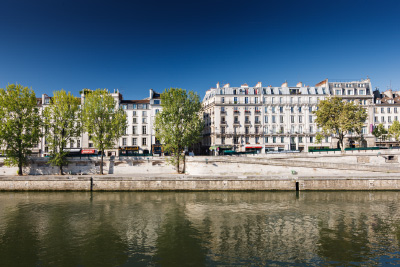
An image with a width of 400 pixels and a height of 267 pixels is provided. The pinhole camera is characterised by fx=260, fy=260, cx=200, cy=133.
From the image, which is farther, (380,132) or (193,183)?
(380,132)

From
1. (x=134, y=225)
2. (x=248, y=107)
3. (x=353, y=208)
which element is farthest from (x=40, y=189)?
(x=248, y=107)

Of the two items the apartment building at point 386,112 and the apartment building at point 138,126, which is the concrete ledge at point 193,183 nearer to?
the apartment building at point 138,126

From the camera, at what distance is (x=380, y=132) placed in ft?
219

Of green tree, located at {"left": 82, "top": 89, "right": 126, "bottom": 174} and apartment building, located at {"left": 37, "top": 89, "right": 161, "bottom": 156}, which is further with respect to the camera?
apartment building, located at {"left": 37, "top": 89, "right": 161, "bottom": 156}

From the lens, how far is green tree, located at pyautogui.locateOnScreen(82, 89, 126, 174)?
4525cm

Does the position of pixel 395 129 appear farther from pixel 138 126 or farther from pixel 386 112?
pixel 138 126

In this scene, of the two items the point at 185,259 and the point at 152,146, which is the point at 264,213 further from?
the point at 152,146

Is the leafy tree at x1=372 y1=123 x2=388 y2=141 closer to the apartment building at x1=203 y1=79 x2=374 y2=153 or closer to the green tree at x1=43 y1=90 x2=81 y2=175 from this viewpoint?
Result: the apartment building at x1=203 y1=79 x2=374 y2=153

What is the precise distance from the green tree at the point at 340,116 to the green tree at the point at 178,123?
90.5 ft

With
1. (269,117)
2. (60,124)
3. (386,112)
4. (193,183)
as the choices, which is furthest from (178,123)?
(386,112)

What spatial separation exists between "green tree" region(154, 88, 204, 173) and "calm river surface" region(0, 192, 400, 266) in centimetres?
1397

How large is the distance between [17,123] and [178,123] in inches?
1060

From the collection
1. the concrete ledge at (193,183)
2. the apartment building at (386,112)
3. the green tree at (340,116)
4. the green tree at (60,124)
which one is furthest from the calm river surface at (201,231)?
the apartment building at (386,112)

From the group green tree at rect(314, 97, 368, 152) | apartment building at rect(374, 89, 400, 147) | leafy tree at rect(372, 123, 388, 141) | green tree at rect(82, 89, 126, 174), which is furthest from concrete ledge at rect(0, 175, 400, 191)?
apartment building at rect(374, 89, 400, 147)
